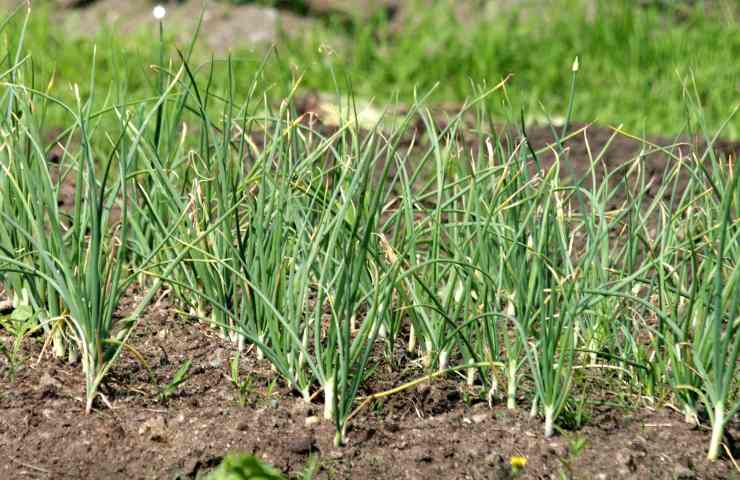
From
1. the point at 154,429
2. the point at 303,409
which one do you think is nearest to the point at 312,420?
the point at 303,409

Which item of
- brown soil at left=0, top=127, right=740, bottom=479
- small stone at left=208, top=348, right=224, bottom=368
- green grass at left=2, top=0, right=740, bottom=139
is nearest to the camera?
brown soil at left=0, top=127, right=740, bottom=479

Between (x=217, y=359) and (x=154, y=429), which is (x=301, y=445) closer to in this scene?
(x=154, y=429)

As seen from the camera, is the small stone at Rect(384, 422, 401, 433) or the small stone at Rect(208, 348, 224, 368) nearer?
the small stone at Rect(384, 422, 401, 433)

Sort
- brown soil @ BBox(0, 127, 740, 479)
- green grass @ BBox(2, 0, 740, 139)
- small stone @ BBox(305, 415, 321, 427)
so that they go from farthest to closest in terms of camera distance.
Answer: green grass @ BBox(2, 0, 740, 139), small stone @ BBox(305, 415, 321, 427), brown soil @ BBox(0, 127, 740, 479)

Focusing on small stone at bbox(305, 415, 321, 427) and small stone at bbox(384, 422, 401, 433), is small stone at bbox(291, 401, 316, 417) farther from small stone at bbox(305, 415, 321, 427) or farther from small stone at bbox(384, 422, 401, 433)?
small stone at bbox(384, 422, 401, 433)

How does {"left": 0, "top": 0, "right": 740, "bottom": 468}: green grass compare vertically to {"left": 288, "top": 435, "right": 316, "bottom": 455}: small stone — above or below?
above

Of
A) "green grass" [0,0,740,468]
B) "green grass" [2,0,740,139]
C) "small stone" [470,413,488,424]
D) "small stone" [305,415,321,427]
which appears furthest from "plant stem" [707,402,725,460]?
"green grass" [2,0,740,139]

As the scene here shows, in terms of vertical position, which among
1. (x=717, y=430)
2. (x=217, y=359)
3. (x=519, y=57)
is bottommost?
(x=519, y=57)

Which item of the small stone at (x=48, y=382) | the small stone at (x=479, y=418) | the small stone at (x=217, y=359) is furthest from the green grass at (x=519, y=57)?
the small stone at (x=479, y=418)

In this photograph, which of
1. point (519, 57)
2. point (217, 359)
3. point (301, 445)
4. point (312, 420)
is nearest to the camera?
point (301, 445)

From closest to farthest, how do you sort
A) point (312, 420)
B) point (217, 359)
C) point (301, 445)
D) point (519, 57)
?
point (301, 445) < point (312, 420) < point (217, 359) < point (519, 57)

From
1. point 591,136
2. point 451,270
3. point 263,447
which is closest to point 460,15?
point 591,136

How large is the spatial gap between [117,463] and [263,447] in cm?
28

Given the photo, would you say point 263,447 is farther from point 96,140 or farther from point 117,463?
point 96,140
